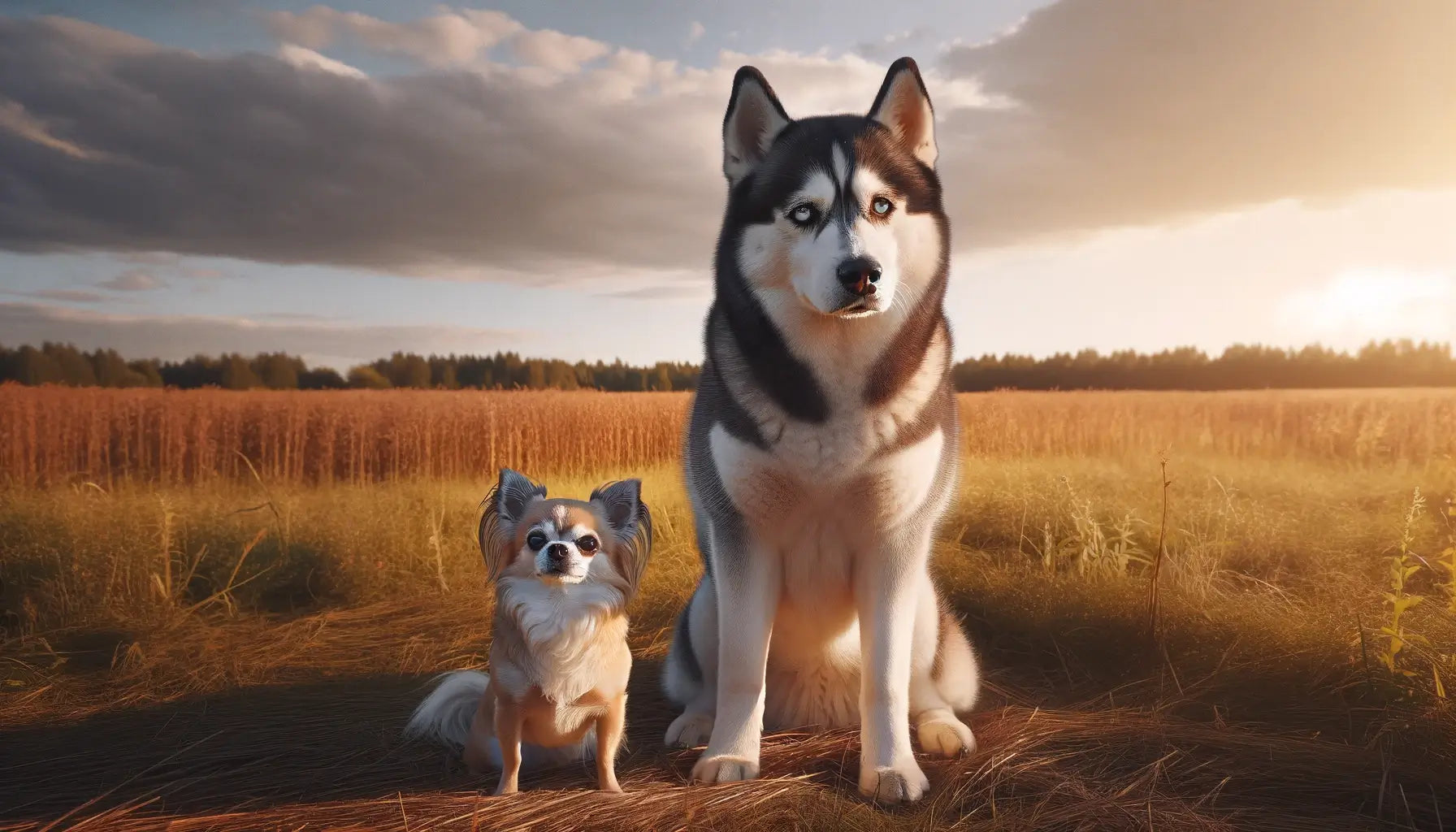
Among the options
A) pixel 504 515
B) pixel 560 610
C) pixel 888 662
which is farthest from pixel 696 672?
pixel 504 515

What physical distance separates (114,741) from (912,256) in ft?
11.6

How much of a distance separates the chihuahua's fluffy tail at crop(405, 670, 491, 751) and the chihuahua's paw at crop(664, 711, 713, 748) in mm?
686

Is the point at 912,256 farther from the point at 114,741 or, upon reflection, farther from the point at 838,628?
the point at 114,741

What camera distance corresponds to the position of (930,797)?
2.71 m

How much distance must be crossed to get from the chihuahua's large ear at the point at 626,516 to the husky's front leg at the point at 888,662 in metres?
0.67

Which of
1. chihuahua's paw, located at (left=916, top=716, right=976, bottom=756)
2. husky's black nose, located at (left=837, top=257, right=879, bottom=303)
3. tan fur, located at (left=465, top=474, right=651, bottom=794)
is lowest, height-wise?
chihuahua's paw, located at (left=916, top=716, right=976, bottom=756)

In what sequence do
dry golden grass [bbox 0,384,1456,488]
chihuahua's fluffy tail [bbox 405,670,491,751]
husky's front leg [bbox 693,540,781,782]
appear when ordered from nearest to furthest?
husky's front leg [bbox 693,540,781,782]
chihuahua's fluffy tail [bbox 405,670,491,751]
dry golden grass [bbox 0,384,1456,488]

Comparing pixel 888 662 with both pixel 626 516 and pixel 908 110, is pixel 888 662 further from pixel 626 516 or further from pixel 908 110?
pixel 908 110

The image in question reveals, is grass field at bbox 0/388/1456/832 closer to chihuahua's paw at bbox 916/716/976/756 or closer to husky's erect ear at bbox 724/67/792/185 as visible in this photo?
chihuahua's paw at bbox 916/716/976/756

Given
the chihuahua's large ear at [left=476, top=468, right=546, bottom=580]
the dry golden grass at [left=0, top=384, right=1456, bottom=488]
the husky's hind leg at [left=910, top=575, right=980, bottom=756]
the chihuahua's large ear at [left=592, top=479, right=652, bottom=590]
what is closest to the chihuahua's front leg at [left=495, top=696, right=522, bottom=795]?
the chihuahua's large ear at [left=476, top=468, right=546, bottom=580]

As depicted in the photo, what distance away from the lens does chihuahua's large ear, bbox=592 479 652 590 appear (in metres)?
2.55

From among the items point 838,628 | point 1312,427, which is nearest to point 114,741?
point 838,628

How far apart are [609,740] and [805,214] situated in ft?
5.36

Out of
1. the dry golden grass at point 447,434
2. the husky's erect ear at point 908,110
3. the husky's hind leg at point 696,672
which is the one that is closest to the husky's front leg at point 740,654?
the husky's hind leg at point 696,672
